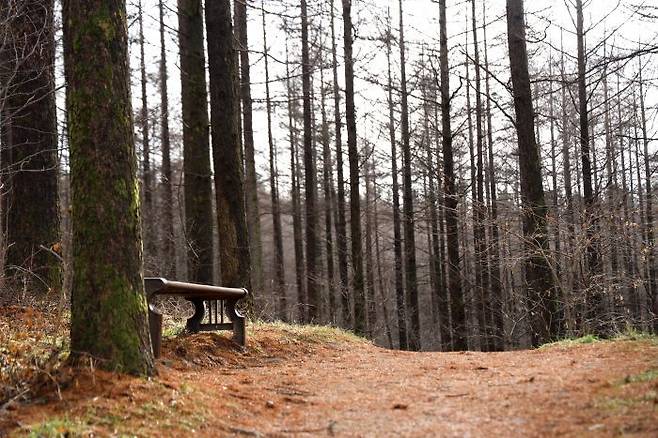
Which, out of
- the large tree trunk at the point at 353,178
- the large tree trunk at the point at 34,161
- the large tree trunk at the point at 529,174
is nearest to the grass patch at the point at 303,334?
the large tree trunk at the point at 34,161

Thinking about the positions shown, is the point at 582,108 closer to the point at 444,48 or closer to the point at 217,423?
the point at 444,48

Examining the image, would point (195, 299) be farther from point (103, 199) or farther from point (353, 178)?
point (353, 178)

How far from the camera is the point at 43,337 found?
538 centimetres

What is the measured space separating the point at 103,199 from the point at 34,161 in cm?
483

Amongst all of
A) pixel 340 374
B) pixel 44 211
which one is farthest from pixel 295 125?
pixel 340 374

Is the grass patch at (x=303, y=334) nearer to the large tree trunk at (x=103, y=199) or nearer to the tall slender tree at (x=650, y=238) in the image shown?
the large tree trunk at (x=103, y=199)

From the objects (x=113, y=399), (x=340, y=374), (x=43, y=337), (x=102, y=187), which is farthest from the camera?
(x=340, y=374)

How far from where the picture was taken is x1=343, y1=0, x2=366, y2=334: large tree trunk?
47.8ft

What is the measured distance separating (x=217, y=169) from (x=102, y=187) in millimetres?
5299

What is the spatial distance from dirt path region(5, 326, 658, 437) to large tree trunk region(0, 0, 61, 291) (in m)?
3.00

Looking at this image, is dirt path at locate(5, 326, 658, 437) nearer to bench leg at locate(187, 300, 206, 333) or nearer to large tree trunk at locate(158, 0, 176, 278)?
bench leg at locate(187, 300, 206, 333)

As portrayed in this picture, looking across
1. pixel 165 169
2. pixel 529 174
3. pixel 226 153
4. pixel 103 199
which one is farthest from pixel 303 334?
pixel 165 169

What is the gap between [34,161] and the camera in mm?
8359

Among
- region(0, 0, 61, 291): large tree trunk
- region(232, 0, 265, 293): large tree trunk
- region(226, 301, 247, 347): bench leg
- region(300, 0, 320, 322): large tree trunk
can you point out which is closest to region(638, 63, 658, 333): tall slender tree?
region(226, 301, 247, 347): bench leg
